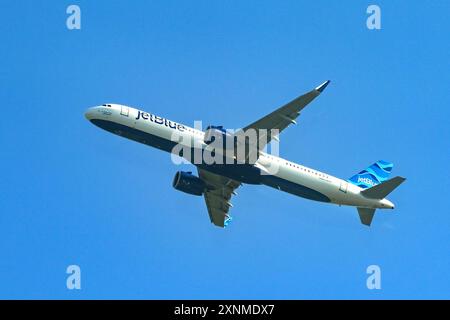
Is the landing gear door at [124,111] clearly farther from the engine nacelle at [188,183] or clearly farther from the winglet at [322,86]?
the winglet at [322,86]

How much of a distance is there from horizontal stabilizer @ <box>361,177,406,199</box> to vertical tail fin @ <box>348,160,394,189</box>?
10.3ft

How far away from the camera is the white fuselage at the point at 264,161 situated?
67312 mm

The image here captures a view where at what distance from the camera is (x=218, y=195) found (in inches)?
3017

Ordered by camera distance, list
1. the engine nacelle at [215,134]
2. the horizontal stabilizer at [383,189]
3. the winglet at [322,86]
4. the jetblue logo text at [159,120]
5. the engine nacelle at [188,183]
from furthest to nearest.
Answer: the engine nacelle at [188,183], the jetblue logo text at [159,120], the horizontal stabilizer at [383,189], the engine nacelle at [215,134], the winglet at [322,86]

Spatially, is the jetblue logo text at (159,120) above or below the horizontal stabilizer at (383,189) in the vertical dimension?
above

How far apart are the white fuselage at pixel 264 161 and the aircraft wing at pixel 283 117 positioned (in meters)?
3.20

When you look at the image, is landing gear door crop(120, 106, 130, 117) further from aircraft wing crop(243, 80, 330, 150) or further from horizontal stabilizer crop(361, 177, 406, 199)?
horizontal stabilizer crop(361, 177, 406, 199)

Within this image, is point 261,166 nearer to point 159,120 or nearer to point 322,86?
point 159,120

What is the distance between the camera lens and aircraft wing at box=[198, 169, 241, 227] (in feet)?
243

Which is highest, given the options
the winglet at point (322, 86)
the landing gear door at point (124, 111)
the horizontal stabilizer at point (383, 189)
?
the landing gear door at point (124, 111)

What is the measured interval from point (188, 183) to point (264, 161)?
324 inches

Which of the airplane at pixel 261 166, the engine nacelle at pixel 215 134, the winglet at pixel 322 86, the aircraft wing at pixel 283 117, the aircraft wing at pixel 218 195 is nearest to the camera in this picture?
the winglet at pixel 322 86

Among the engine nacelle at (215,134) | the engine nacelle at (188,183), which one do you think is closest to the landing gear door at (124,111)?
the engine nacelle at (215,134)

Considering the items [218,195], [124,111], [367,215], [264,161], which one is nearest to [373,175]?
[367,215]
